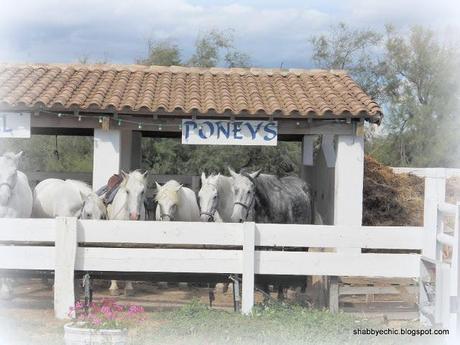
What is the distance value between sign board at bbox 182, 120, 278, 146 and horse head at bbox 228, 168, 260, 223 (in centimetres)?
83

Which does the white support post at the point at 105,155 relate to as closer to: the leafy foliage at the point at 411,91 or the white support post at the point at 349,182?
the white support post at the point at 349,182

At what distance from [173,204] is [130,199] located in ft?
1.95

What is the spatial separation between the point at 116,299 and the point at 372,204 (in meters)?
6.46

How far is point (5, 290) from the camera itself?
386 inches

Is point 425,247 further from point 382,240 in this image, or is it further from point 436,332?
point 436,332

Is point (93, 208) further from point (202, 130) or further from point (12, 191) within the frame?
point (202, 130)

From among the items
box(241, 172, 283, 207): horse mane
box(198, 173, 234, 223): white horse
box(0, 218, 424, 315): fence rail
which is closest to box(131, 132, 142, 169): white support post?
box(241, 172, 283, 207): horse mane

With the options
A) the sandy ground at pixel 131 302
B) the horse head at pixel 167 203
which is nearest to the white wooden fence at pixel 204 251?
the sandy ground at pixel 131 302

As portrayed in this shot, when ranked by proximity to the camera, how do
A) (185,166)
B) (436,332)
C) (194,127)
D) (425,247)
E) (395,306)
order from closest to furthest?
(436,332) < (425,247) < (395,306) < (194,127) < (185,166)

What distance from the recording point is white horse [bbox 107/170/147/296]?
983 centimetres

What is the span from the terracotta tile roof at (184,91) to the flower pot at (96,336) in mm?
4725

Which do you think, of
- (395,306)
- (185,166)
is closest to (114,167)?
(395,306)

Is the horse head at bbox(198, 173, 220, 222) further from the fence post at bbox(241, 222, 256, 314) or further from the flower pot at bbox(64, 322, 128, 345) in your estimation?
the flower pot at bbox(64, 322, 128, 345)

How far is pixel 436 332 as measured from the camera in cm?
743
